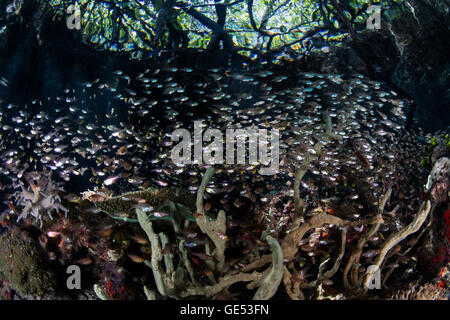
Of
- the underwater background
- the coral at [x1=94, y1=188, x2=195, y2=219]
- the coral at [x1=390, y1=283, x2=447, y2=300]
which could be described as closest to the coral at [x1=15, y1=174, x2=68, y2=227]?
the underwater background

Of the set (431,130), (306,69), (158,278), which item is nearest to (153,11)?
(306,69)

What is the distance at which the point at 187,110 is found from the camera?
9.88m

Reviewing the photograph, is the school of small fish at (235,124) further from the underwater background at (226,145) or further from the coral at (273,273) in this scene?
the coral at (273,273)

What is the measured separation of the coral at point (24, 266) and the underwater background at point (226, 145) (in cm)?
3

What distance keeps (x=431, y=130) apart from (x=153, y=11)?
43.6ft

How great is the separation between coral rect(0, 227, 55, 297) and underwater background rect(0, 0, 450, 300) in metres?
0.03

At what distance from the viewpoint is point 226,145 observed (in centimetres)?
850

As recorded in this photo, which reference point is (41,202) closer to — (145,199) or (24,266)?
(24,266)

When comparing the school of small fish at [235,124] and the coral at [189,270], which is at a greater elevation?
the school of small fish at [235,124]

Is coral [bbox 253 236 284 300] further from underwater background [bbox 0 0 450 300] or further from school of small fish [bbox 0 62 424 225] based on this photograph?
school of small fish [bbox 0 62 424 225]

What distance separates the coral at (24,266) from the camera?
484 centimetres

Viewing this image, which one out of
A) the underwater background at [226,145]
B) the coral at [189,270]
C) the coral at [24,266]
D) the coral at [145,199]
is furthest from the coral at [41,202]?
the coral at [189,270]
